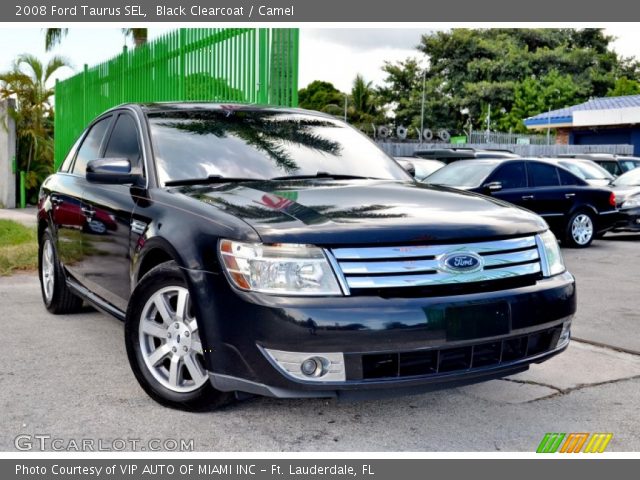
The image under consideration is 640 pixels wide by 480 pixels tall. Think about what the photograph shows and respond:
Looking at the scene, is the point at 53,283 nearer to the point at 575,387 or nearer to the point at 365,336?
the point at 365,336

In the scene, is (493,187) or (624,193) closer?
(493,187)

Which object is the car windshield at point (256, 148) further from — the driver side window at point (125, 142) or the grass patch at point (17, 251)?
the grass patch at point (17, 251)

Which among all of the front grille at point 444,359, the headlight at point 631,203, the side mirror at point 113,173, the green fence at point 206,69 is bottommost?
the front grille at point 444,359

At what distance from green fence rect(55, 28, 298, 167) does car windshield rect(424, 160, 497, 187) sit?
12.5 ft

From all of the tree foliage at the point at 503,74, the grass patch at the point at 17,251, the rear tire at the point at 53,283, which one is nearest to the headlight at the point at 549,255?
the rear tire at the point at 53,283

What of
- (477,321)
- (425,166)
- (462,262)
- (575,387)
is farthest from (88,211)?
(425,166)

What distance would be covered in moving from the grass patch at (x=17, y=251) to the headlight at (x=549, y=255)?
254 inches

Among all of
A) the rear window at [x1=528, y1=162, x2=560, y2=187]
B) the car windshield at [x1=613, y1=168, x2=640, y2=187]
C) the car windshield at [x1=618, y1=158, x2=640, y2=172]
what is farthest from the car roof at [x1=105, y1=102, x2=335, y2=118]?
the car windshield at [x1=618, y1=158, x2=640, y2=172]

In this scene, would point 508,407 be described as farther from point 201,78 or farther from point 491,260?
point 201,78

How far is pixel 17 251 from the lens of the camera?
9.62 meters

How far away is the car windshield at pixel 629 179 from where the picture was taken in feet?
46.4

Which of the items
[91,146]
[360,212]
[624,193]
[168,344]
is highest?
[91,146]

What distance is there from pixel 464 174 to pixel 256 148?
7.47 meters

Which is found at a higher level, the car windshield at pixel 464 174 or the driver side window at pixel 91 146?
the driver side window at pixel 91 146
